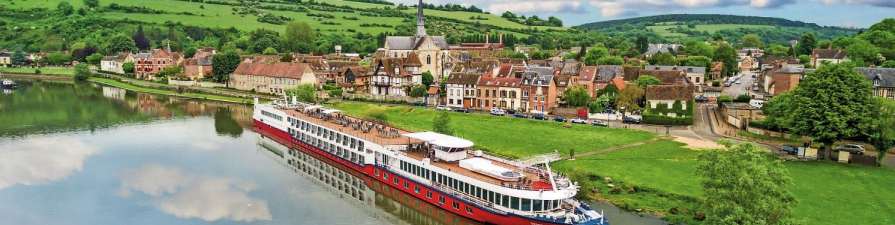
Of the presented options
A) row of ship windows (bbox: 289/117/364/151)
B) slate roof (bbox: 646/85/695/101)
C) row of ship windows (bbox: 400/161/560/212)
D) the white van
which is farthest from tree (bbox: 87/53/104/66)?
the white van

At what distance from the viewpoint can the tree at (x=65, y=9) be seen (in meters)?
175

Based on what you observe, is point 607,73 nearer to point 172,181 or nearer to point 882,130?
point 882,130

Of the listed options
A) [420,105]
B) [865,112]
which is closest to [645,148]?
[865,112]

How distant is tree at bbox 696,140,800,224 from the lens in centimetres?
2539

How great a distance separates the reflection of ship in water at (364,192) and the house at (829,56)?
262 feet

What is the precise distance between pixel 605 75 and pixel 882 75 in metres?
27.2

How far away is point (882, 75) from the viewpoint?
63.4m

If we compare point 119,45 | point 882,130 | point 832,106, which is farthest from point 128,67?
point 882,130

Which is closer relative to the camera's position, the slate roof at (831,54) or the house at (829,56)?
the house at (829,56)

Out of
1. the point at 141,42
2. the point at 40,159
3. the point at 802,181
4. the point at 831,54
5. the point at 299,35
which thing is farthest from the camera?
the point at 299,35

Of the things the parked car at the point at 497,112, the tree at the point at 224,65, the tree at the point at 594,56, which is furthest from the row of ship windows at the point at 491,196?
the tree at the point at 594,56

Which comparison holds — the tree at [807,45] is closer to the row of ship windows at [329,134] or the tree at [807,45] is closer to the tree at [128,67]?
the row of ship windows at [329,134]

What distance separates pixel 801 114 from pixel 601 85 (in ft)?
104

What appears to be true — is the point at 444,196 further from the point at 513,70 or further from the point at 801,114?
the point at 513,70
